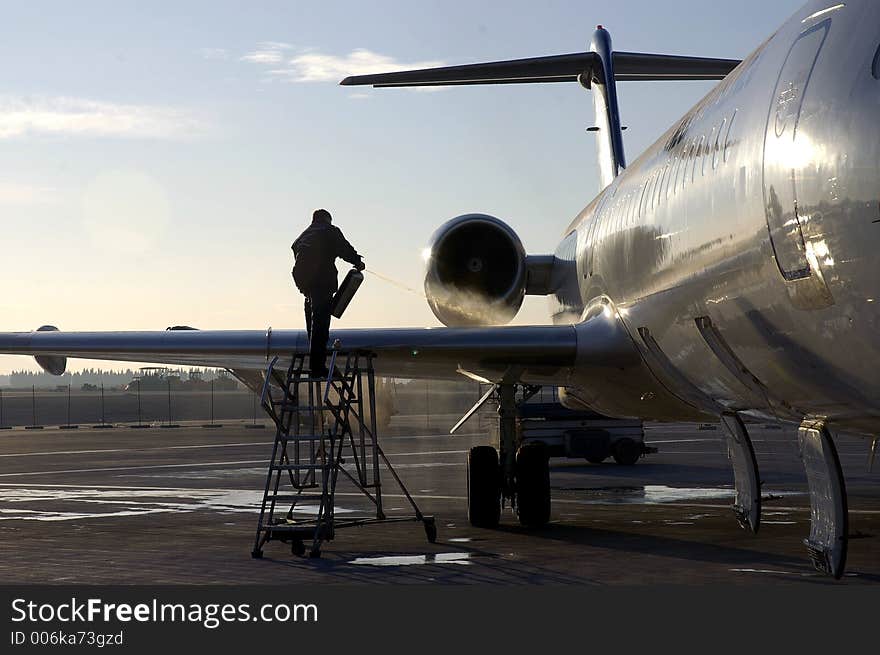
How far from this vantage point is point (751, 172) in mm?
8734

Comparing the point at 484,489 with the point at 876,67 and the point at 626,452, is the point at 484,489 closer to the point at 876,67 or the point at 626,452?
the point at 876,67

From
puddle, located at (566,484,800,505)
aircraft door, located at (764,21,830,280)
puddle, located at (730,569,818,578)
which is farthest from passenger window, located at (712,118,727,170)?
puddle, located at (566,484,800,505)

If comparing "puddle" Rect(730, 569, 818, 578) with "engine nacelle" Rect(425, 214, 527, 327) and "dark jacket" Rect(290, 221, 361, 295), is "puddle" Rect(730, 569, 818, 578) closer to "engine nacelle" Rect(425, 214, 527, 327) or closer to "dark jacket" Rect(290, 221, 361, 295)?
"dark jacket" Rect(290, 221, 361, 295)

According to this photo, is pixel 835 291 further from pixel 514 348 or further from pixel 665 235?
pixel 514 348

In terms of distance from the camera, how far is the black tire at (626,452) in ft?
92.1

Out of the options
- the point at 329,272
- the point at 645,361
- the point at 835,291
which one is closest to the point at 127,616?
the point at 835,291

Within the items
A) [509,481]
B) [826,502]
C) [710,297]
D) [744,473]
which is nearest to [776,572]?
[744,473]

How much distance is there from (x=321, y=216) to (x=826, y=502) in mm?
6170

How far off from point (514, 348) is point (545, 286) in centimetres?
432

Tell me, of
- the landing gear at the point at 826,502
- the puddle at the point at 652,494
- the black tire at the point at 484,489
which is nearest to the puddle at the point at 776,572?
the landing gear at the point at 826,502

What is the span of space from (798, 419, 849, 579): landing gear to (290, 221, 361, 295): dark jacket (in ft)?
17.2

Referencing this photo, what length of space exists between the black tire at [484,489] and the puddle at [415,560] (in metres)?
3.15

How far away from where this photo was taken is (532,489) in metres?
14.8

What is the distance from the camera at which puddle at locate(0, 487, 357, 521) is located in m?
16.6
